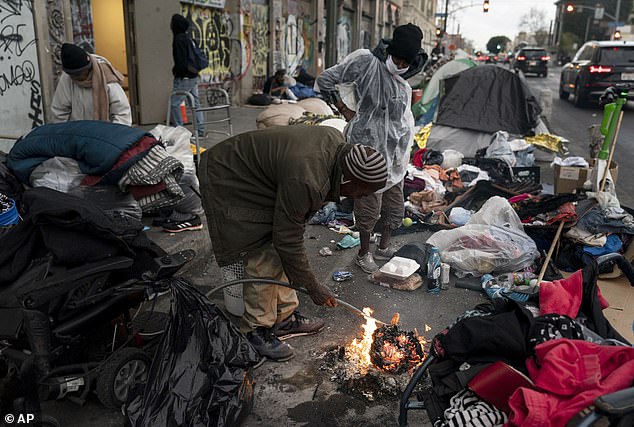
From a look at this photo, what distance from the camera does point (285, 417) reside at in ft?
9.13

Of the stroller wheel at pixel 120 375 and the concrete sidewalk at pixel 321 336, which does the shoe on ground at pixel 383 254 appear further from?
the stroller wheel at pixel 120 375

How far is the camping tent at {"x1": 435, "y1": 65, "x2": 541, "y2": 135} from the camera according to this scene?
880 cm

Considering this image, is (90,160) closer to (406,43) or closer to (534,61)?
(406,43)

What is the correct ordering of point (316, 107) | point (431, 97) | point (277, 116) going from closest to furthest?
point (277, 116) < point (316, 107) < point (431, 97)

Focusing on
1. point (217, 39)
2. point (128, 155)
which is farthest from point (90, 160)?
point (217, 39)

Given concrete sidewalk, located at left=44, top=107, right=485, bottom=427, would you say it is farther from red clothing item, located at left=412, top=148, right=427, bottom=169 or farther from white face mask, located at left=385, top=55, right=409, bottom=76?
red clothing item, located at left=412, top=148, right=427, bottom=169

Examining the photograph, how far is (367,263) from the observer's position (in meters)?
4.65

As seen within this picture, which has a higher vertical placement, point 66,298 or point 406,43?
point 406,43

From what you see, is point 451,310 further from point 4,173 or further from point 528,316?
point 4,173

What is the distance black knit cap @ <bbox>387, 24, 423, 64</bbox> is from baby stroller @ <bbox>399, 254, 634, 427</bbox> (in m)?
2.51

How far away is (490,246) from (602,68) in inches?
507

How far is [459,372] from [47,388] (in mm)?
1899

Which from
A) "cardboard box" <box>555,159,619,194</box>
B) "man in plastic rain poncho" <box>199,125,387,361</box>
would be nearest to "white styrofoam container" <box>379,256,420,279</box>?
"man in plastic rain poncho" <box>199,125,387,361</box>

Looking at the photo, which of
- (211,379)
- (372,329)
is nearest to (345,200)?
(372,329)
